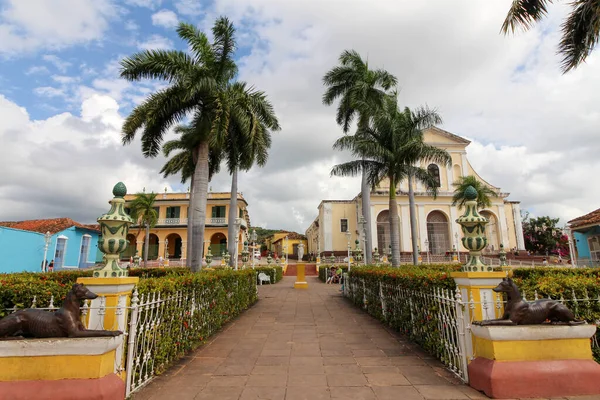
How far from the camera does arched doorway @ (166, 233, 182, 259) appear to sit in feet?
113

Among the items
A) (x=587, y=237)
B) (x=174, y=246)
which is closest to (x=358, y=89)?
(x=587, y=237)

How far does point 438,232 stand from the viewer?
31703mm

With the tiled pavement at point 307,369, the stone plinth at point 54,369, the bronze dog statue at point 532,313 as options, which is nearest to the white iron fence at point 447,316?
the tiled pavement at point 307,369

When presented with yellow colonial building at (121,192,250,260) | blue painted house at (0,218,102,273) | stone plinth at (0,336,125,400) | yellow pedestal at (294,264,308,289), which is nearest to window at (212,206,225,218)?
yellow colonial building at (121,192,250,260)

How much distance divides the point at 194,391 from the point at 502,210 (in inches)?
1356

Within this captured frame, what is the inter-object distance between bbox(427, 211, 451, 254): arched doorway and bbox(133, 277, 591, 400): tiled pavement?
2694 cm

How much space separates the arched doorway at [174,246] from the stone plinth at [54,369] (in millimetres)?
33447

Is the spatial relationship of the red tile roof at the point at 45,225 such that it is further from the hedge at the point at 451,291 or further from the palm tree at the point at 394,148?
the hedge at the point at 451,291

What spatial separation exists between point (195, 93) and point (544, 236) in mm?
44939

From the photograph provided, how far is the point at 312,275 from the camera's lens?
28.1m

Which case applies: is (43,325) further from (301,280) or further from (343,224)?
(343,224)

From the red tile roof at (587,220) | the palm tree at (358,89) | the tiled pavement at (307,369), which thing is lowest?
the tiled pavement at (307,369)

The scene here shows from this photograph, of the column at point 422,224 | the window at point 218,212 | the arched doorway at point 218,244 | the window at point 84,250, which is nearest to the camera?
the window at point 84,250

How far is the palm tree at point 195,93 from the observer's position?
10.0 m
